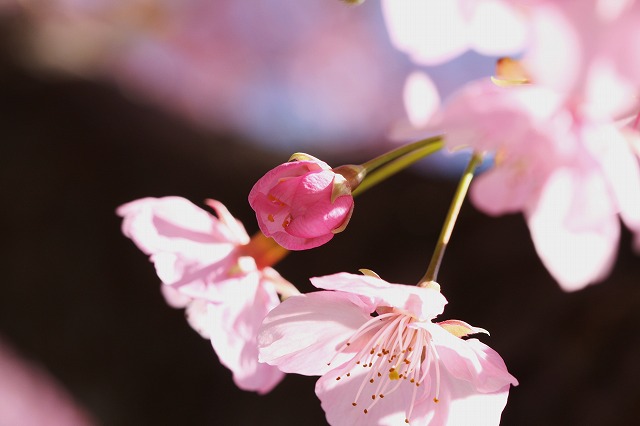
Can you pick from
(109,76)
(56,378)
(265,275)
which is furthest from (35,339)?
(265,275)

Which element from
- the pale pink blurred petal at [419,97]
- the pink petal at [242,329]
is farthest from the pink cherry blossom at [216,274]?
the pale pink blurred petal at [419,97]

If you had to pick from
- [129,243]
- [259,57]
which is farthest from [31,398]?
[259,57]

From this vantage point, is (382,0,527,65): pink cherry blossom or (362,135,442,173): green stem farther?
(362,135,442,173): green stem

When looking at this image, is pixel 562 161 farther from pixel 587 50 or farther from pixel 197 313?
pixel 197 313

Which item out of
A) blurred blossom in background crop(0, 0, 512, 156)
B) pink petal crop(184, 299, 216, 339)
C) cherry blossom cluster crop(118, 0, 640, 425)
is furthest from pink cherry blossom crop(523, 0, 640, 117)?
blurred blossom in background crop(0, 0, 512, 156)

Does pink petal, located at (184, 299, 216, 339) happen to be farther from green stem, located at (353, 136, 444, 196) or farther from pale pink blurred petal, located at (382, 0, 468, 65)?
pale pink blurred petal, located at (382, 0, 468, 65)

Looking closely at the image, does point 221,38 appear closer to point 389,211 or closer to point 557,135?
point 389,211
